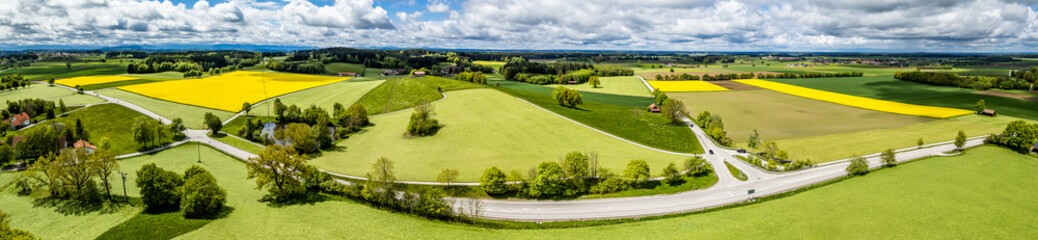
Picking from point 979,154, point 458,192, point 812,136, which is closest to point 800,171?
point 812,136

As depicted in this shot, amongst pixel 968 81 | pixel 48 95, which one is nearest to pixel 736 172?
pixel 968 81

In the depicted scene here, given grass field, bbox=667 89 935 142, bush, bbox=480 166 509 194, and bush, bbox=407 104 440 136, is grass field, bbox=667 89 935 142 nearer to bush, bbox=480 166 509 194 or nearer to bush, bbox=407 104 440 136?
bush, bbox=480 166 509 194

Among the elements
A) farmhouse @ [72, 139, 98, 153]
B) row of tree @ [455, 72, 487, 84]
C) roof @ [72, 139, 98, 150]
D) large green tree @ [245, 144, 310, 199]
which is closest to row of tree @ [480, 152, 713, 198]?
large green tree @ [245, 144, 310, 199]

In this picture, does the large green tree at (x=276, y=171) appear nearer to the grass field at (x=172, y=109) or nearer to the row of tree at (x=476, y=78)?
the grass field at (x=172, y=109)

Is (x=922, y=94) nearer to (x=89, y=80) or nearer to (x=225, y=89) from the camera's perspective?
(x=225, y=89)

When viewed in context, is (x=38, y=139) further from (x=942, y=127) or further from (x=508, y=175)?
(x=942, y=127)

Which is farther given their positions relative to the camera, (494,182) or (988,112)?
(988,112)
